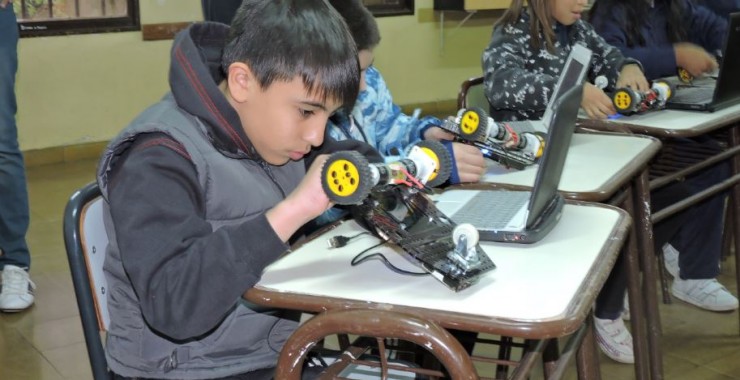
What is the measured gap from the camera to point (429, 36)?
6219 mm

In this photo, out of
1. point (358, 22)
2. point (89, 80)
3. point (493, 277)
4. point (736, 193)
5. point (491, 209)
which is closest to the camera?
point (493, 277)

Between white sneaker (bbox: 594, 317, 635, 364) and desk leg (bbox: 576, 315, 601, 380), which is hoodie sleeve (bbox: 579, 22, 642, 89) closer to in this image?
white sneaker (bbox: 594, 317, 635, 364)

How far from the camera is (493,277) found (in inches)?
47.1

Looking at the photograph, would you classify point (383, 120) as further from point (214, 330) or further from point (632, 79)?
point (214, 330)

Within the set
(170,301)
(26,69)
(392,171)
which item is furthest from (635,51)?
(26,69)

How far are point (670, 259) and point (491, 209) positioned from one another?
173cm

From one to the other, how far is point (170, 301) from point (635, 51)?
2.16 m

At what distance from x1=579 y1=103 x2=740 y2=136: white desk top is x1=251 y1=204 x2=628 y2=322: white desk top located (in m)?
0.78

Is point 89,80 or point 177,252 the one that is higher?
point 177,252

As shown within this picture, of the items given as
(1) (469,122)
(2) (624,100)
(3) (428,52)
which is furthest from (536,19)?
(3) (428,52)

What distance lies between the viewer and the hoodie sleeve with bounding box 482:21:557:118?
228 centimetres

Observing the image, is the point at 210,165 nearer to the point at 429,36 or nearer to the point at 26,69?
the point at 26,69

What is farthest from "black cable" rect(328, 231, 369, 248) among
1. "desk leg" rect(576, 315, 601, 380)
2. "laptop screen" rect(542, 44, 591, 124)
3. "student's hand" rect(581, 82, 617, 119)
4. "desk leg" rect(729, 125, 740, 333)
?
"desk leg" rect(729, 125, 740, 333)

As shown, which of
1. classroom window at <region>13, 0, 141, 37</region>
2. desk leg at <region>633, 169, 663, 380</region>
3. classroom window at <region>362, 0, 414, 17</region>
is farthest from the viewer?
classroom window at <region>362, 0, 414, 17</region>
